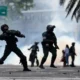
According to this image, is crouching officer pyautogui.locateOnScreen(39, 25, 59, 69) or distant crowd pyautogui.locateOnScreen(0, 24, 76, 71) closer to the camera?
distant crowd pyautogui.locateOnScreen(0, 24, 76, 71)

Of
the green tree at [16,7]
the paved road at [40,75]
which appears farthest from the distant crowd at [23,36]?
the green tree at [16,7]

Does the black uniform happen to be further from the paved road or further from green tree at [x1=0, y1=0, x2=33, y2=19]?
green tree at [x1=0, y1=0, x2=33, y2=19]

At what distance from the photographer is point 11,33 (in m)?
12.2

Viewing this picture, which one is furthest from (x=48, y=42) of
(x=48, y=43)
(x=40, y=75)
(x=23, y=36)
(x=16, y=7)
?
(x=16, y=7)

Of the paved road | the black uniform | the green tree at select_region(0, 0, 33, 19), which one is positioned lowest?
the paved road

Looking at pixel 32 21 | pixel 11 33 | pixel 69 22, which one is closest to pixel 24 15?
pixel 32 21

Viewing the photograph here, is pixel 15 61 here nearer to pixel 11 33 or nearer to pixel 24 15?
pixel 24 15

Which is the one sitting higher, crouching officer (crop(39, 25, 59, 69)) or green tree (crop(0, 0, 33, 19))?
green tree (crop(0, 0, 33, 19))

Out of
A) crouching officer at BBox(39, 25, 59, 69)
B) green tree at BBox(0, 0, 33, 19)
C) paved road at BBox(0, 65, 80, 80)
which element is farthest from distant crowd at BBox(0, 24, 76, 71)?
green tree at BBox(0, 0, 33, 19)

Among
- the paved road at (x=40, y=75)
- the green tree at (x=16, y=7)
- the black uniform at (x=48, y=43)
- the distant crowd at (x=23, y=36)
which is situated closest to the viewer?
the paved road at (x=40, y=75)

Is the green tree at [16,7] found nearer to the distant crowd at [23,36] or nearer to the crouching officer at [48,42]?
the distant crowd at [23,36]

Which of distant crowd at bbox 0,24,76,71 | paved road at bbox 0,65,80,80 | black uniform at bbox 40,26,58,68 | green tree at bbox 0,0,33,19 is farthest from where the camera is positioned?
green tree at bbox 0,0,33,19

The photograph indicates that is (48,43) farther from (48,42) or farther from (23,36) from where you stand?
(23,36)

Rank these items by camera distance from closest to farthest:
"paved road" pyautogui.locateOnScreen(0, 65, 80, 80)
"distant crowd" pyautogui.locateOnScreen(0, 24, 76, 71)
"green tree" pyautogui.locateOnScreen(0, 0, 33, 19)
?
"paved road" pyautogui.locateOnScreen(0, 65, 80, 80) < "distant crowd" pyautogui.locateOnScreen(0, 24, 76, 71) < "green tree" pyautogui.locateOnScreen(0, 0, 33, 19)
